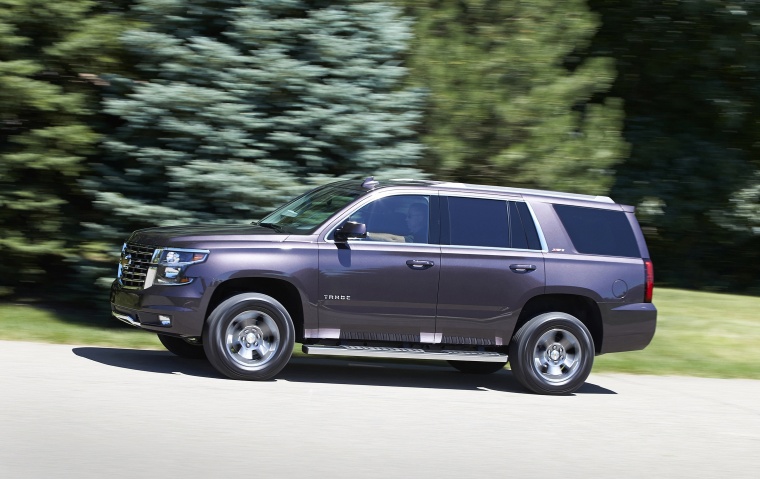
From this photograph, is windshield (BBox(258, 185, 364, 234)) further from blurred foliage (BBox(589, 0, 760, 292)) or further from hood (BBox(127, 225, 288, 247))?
blurred foliage (BBox(589, 0, 760, 292))

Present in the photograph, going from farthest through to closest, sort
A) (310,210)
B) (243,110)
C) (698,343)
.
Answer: (698,343) < (243,110) < (310,210)

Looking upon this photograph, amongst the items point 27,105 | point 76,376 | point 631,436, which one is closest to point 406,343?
point 631,436

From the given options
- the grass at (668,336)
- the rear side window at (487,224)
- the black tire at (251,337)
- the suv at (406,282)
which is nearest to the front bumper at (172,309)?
the suv at (406,282)

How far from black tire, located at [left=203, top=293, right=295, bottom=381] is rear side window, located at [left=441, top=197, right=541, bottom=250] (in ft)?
5.90

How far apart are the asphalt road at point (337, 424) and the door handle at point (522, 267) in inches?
48.0

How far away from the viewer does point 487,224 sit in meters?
10.1

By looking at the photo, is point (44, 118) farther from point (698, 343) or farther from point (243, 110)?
point (698, 343)

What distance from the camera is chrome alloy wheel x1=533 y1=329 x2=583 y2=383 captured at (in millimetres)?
10094

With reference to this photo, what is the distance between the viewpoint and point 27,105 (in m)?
11.8

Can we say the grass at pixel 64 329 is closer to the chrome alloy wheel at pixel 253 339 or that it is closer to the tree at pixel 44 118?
the tree at pixel 44 118

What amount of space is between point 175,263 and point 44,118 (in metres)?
3.97

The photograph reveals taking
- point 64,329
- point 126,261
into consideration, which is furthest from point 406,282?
point 64,329

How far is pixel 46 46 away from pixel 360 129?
12.4 feet

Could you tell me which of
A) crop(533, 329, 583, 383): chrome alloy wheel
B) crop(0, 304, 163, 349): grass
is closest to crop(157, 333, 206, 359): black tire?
crop(0, 304, 163, 349): grass
